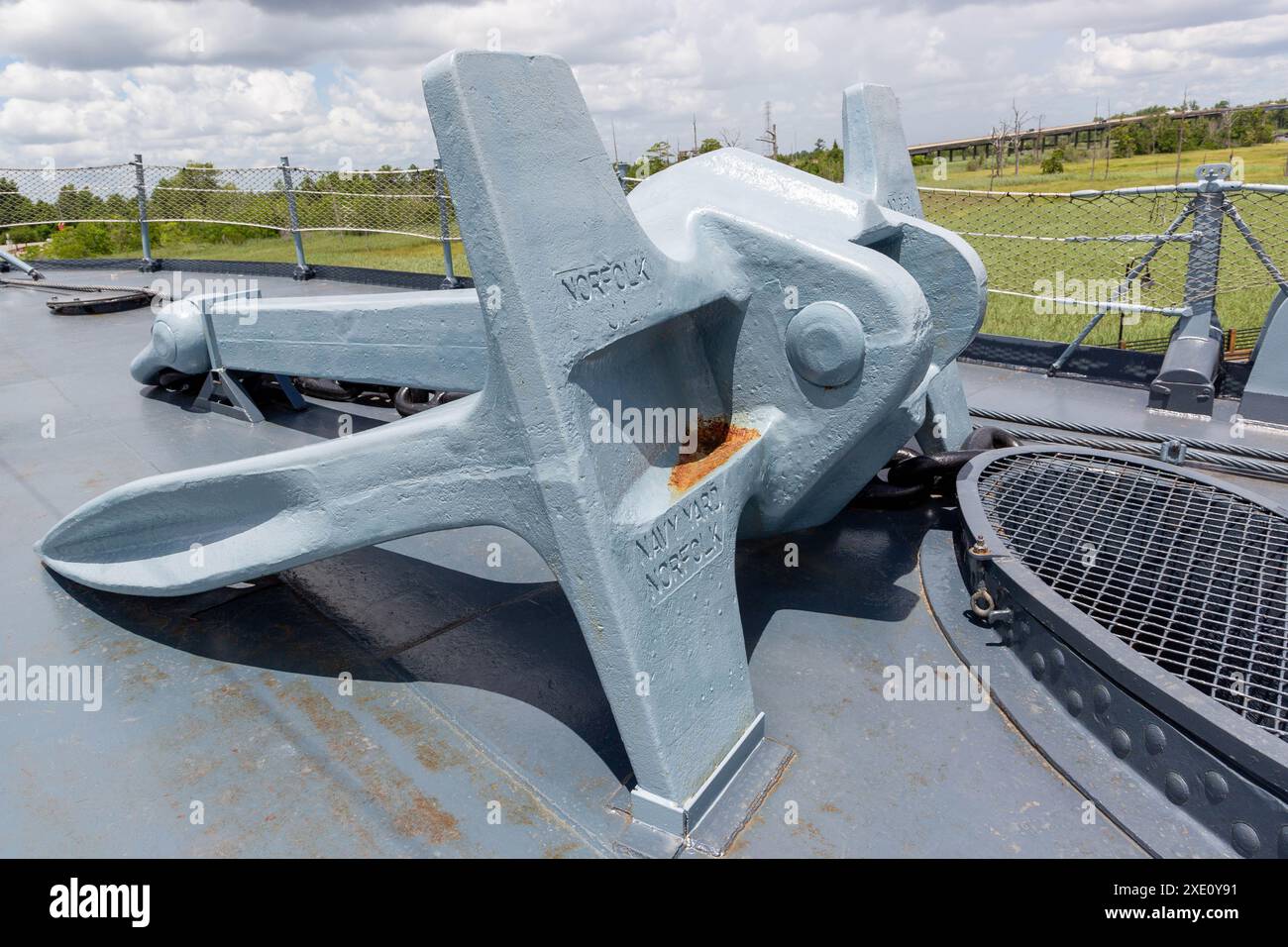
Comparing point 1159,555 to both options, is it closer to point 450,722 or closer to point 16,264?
point 450,722

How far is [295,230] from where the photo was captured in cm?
871

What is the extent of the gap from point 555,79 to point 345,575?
1.93m

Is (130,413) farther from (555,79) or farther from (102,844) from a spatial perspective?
(555,79)

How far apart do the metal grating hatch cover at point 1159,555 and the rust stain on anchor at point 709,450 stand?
2.73 feet

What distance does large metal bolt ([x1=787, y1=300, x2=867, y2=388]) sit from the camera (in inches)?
88.5

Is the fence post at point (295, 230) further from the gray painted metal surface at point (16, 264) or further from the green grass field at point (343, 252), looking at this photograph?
the green grass field at point (343, 252)

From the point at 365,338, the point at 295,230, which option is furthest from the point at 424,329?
the point at 295,230

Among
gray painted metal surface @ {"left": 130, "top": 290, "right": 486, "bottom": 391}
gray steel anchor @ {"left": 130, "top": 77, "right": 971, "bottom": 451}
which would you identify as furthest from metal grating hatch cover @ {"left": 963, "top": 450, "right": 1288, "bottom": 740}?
gray painted metal surface @ {"left": 130, "top": 290, "right": 486, "bottom": 391}

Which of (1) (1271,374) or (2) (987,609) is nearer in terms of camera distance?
(2) (987,609)

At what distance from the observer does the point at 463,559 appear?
324cm

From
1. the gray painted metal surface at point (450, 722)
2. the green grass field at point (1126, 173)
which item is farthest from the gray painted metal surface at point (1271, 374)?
the green grass field at point (1126, 173)

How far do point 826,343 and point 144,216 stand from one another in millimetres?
9773

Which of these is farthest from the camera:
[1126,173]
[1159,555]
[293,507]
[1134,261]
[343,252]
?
[1126,173]
